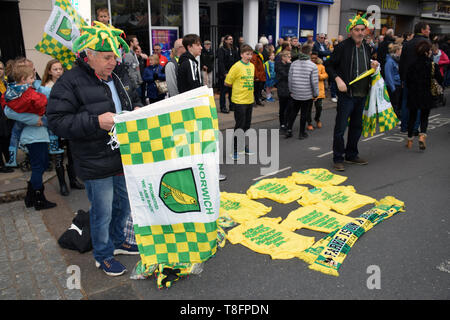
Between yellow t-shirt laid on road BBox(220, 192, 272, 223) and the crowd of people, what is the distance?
134 centimetres

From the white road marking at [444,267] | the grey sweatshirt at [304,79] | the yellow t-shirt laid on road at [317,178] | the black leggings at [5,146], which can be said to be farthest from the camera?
the grey sweatshirt at [304,79]

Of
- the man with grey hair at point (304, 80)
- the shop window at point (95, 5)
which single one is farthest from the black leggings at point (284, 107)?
the shop window at point (95, 5)

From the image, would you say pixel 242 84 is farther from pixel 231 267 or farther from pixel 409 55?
pixel 409 55

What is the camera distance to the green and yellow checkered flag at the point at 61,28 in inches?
171

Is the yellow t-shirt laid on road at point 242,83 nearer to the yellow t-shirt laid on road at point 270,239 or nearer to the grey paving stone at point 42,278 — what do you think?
the yellow t-shirt laid on road at point 270,239

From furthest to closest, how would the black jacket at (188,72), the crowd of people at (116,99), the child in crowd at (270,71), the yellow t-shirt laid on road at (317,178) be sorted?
the child in crowd at (270,71) < the yellow t-shirt laid on road at (317,178) < the black jacket at (188,72) < the crowd of people at (116,99)

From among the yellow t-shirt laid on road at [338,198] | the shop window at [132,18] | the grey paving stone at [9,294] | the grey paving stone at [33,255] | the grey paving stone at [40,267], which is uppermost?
the shop window at [132,18]

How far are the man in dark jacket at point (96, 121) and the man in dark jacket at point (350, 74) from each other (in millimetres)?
3873

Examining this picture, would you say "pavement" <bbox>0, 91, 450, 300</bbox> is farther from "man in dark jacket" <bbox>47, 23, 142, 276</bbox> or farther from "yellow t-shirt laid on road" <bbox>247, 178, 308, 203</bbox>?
"man in dark jacket" <bbox>47, 23, 142, 276</bbox>

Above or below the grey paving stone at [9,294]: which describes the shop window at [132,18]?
above

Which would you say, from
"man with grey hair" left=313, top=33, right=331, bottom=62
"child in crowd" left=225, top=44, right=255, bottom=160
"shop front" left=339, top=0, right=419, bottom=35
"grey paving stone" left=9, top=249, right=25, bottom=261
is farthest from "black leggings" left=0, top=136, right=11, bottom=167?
"shop front" left=339, top=0, right=419, bottom=35

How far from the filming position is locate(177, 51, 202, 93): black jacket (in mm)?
5277

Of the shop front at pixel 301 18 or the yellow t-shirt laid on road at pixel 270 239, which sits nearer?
the yellow t-shirt laid on road at pixel 270 239

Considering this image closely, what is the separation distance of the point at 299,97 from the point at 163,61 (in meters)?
3.84
